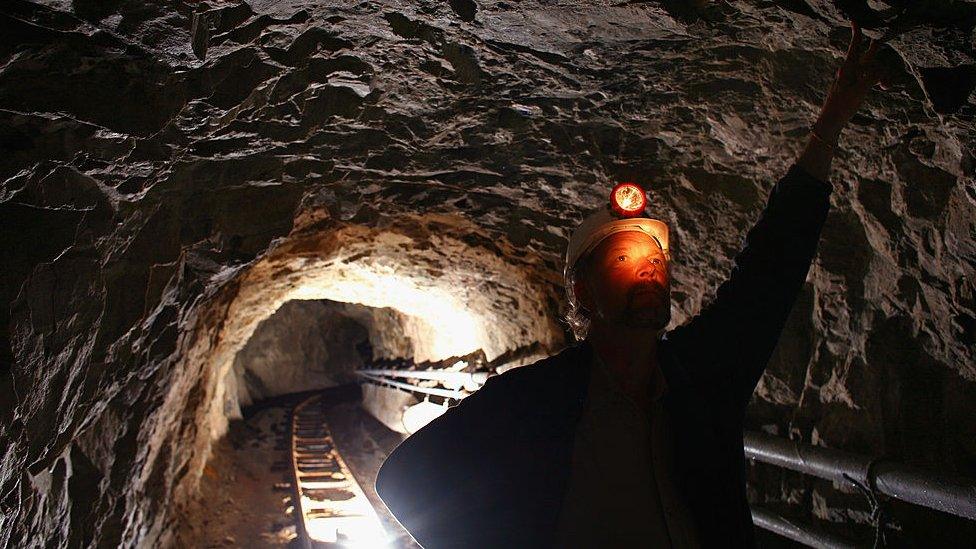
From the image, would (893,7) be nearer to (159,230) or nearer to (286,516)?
(159,230)

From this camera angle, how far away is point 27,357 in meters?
2.52

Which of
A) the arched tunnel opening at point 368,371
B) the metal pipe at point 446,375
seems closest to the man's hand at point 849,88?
the arched tunnel opening at point 368,371

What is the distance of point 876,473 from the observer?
217 cm

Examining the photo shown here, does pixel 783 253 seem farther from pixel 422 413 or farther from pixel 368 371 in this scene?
pixel 368 371

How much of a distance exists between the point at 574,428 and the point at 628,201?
0.70 meters

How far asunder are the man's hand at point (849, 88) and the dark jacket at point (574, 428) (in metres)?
0.15

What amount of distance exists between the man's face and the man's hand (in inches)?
22.7

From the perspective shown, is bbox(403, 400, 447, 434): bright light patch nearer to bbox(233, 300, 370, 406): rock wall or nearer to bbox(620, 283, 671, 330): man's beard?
bbox(620, 283, 671, 330): man's beard

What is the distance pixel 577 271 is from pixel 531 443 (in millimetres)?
564

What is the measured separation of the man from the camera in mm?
1558

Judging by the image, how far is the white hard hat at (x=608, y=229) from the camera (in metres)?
1.83

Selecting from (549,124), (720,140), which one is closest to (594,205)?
(549,124)

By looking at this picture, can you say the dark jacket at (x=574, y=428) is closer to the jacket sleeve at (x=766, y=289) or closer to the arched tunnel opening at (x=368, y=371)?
the jacket sleeve at (x=766, y=289)

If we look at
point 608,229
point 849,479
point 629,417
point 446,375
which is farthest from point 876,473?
point 446,375
